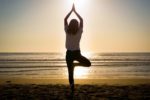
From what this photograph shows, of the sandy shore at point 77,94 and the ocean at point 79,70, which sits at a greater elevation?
the sandy shore at point 77,94

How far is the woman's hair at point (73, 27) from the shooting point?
9711mm

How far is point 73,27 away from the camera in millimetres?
9750

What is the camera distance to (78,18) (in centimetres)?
1002

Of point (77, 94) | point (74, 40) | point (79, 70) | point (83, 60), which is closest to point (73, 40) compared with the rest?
point (74, 40)

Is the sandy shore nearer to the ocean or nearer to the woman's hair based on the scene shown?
the woman's hair

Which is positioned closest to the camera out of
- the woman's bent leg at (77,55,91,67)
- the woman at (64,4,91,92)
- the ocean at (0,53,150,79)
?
the woman at (64,4,91,92)

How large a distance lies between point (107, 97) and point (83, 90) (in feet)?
5.30

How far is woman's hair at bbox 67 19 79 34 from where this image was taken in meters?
9.71

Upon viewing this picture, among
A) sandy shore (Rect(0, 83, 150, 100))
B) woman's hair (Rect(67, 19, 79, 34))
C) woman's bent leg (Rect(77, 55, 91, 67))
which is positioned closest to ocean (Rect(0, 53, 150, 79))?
sandy shore (Rect(0, 83, 150, 100))

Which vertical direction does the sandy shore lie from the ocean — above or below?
above

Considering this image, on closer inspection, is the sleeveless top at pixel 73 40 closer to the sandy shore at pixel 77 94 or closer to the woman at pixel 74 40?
the woman at pixel 74 40

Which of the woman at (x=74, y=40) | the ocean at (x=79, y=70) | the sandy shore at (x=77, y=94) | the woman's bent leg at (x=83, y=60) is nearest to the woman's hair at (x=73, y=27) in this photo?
the woman at (x=74, y=40)

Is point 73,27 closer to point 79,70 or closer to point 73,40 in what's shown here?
point 73,40

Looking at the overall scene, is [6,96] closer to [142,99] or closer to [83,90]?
→ [83,90]
